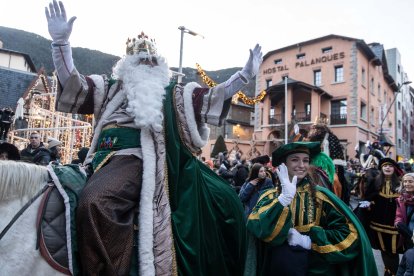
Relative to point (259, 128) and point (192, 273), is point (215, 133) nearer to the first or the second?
point (259, 128)

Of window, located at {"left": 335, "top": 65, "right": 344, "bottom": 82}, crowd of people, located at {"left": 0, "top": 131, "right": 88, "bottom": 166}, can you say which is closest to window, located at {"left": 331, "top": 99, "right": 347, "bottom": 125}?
window, located at {"left": 335, "top": 65, "right": 344, "bottom": 82}

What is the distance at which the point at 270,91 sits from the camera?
1273 inches

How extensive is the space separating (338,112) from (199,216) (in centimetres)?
3054

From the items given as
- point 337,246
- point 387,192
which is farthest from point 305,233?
point 387,192

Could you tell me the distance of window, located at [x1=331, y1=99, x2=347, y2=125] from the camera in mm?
30594

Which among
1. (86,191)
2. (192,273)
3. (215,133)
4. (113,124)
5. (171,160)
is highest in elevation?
(215,133)

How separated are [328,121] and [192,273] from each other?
30228 millimetres

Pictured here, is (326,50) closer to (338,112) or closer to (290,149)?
(338,112)

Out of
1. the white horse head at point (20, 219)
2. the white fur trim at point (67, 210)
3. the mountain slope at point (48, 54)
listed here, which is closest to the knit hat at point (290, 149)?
the white fur trim at point (67, 210)

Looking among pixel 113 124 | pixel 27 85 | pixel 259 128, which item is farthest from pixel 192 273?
pixel 259 128

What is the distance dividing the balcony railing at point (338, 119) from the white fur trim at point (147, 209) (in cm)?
3016

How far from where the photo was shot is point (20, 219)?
227cm

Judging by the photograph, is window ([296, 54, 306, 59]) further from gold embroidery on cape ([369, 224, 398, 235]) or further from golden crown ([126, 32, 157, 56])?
golden crown ([126, 32, 157, 56])

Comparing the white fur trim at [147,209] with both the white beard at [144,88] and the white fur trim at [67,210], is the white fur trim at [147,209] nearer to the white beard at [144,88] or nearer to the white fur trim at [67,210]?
the white beard at [144,88]
